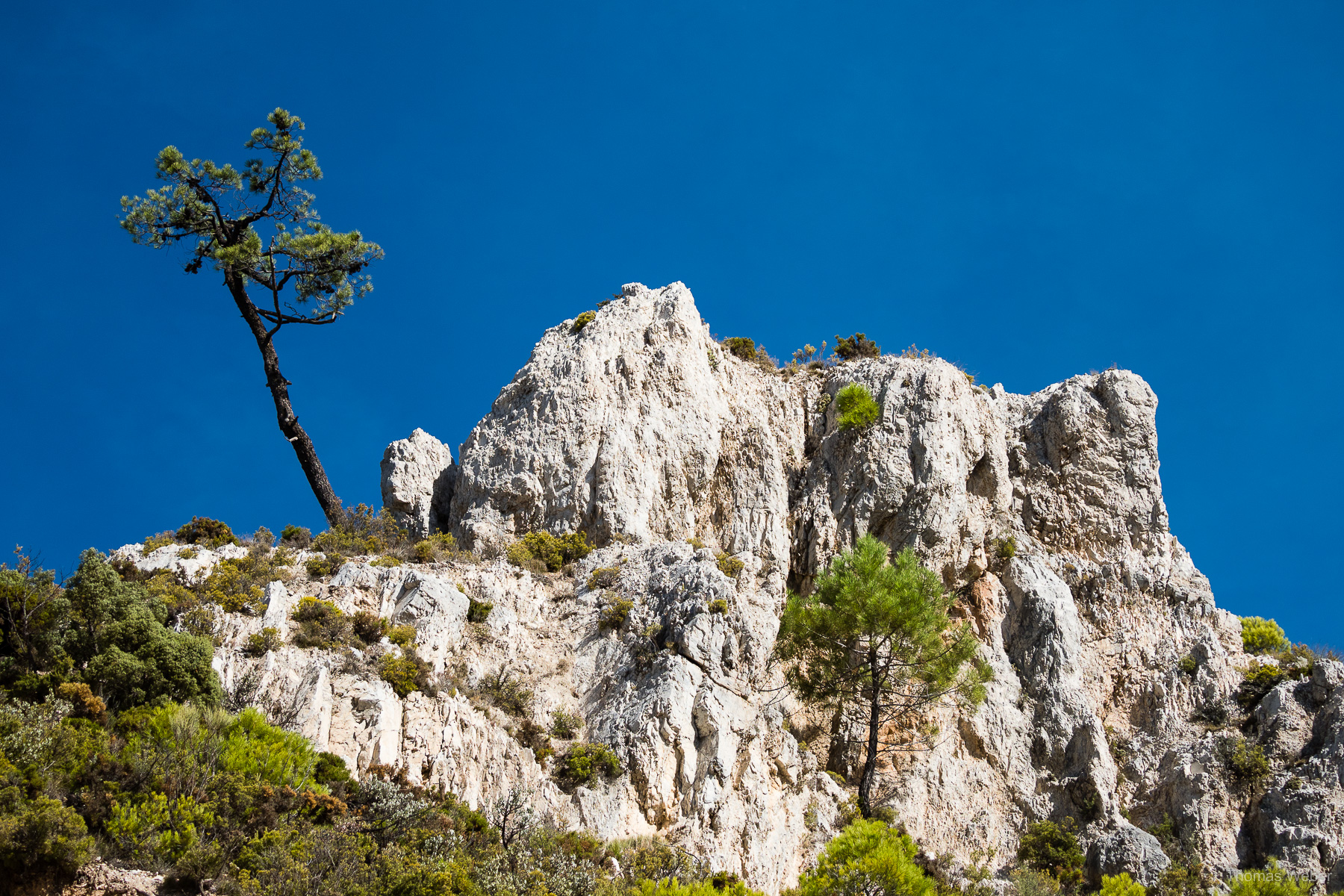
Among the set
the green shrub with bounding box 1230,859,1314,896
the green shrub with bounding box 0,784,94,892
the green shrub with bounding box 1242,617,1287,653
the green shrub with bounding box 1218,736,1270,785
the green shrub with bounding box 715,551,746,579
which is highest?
the green shrub with bounding box 1242,617,1287,653

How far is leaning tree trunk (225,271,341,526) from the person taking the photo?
33.9m

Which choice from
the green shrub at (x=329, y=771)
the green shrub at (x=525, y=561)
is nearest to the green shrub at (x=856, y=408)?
the green shrub at (x=525, y=561)

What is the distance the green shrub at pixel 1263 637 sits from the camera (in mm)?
35000

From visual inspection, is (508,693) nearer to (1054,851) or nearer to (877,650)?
(877,650)

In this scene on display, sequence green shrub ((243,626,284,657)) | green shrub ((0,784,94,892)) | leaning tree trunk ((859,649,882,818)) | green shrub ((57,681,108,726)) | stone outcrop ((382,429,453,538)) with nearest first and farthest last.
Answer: green shrub ((0,784,94,892))
green shrub ((57,681,108,726))
green shrub ((243,626,284,657))
leaning tree trunk ((859,649,882,818))
stone outcrop ((382,429,453,538))

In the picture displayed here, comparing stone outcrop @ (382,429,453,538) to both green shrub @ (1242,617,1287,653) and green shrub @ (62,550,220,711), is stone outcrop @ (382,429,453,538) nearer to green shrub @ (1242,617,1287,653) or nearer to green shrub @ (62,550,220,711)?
green shrub @ (62,550,220,711)

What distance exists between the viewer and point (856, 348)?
42.0m

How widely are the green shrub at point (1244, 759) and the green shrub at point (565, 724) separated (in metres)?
17.5

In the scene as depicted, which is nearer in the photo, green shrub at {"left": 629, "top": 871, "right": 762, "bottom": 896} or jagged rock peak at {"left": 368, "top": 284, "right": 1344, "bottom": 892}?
green shrub at {"left": 629, "top": 871, "right": 762, "bottom": 896}

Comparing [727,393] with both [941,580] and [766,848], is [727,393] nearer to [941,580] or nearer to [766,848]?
[941,580]

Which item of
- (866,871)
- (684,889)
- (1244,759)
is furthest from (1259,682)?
(684,889)

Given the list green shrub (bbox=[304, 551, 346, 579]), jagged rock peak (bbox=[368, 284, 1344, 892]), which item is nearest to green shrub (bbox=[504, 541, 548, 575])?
jagged rock peak (bbox=[368, 284, 1344, 892])

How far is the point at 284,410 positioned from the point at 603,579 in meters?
12.1

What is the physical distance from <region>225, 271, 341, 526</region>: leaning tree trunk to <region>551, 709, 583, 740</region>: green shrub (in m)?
11.3
